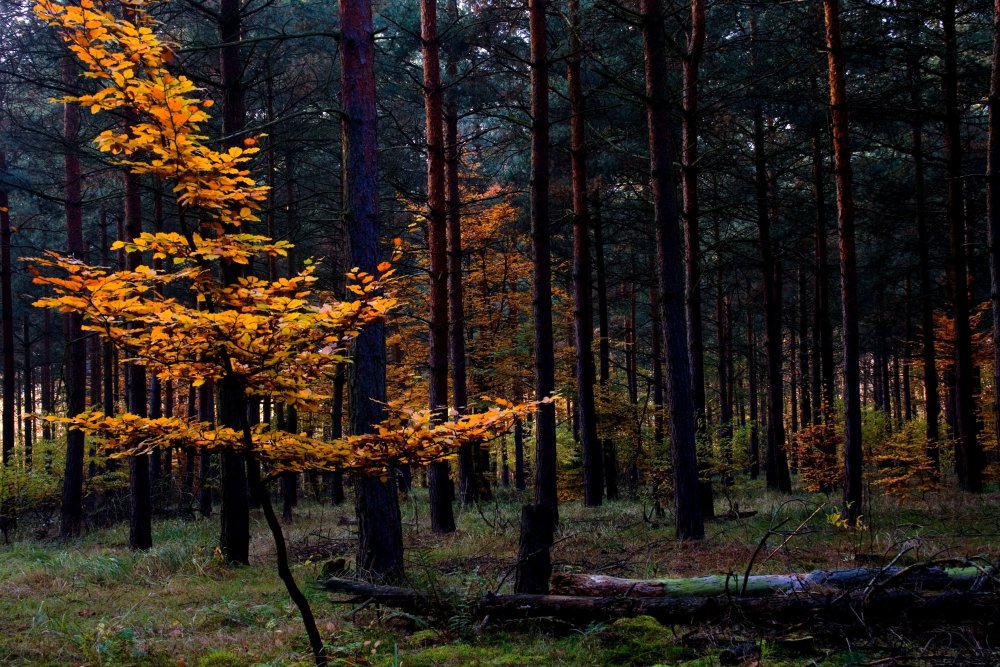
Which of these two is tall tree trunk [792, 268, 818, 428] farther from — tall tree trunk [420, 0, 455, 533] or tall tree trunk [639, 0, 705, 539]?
tall tree trunk [639, 0, 705, 539]

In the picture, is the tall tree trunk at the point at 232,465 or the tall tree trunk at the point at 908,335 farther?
the tall tree trunk at the point at 908,335

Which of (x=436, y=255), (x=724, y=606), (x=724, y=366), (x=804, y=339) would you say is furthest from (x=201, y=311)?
(x=804, y=339)

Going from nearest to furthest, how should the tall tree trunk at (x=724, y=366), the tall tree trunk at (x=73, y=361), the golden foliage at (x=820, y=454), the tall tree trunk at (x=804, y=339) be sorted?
the tall tree trunk at (x=724, y=366)
the tall tree trunk at (x=73, y=361)
the golden foliage at (x=820, y=454)
the tall tree trunk at (x=804, y=339)

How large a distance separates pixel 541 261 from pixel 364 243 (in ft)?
16.0

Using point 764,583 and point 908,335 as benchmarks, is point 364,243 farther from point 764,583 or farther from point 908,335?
point 908,335

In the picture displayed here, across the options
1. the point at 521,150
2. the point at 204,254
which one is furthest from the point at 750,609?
the point at 521,150

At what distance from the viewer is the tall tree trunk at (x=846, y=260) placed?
38.3 feet

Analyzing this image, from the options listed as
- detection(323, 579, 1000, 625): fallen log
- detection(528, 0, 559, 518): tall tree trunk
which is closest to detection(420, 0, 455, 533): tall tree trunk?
detection(528, 0, 559, 518): tall tree trunk

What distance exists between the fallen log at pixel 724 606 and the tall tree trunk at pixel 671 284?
15.6 ft

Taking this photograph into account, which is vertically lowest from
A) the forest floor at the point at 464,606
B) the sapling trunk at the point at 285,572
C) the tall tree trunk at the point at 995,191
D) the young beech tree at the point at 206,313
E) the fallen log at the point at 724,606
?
the forest floor at the point at 464,606

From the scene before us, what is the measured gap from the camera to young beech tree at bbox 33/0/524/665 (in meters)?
3.81

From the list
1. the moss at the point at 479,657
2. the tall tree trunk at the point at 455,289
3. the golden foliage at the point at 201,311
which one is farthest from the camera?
the tall tree trunk at the point at 455,289

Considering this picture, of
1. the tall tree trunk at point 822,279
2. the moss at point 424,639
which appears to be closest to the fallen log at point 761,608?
the moss at point 424,639

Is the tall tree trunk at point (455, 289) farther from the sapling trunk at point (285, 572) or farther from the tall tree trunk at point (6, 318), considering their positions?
the tall tree trunk at point (6, 318)
